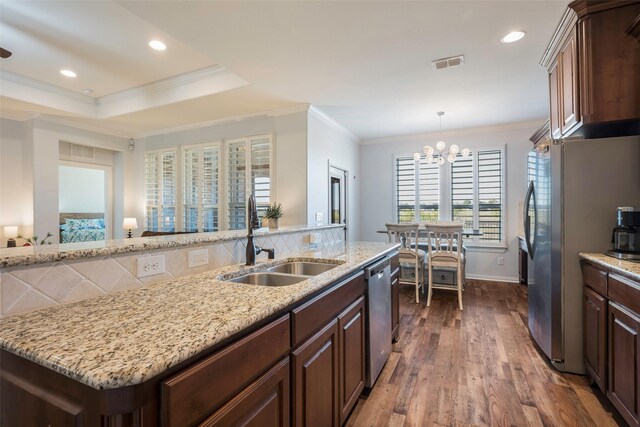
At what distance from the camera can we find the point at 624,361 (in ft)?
5.59

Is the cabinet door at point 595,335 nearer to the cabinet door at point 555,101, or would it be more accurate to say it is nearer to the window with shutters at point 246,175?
the cabinet door at point 555,101

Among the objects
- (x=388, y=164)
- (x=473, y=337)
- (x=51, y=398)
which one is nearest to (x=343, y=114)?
(x=388, y=164)

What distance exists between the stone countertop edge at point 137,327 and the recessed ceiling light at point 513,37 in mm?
2615

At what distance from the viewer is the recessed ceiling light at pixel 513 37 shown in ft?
8.10

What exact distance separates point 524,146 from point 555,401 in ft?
14.3

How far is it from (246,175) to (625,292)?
419cm

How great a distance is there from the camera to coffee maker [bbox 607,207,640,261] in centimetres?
198

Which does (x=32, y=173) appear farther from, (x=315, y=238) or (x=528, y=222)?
(x=528, y=222)

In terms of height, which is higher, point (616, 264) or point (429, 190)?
point (429, 190)

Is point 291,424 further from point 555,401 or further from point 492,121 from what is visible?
point 492,121

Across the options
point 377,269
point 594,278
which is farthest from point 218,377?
point 594,278

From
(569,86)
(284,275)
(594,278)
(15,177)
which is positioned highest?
(569,86)

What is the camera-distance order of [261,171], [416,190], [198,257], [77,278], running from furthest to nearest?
1. [416,190]
2. [261,171]
3. [198,257]
4. [77,278]

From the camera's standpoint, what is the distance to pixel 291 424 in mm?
1205
